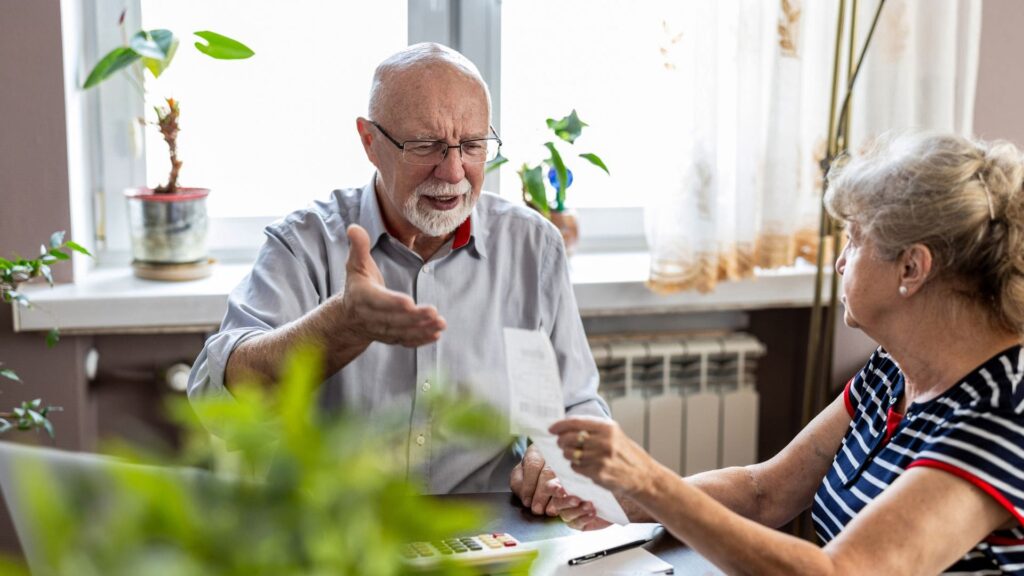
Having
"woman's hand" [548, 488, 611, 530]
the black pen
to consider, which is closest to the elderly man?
"woman's hand" [548, 488, 611, 530]

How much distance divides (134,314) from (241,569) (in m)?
2.04

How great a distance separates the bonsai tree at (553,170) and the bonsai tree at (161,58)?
0.66 metres

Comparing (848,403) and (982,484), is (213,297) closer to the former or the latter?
(848,403)

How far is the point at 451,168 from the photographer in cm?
198

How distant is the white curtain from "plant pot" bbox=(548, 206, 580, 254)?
0.59 feet

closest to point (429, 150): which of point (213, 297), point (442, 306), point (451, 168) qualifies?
point (451, 168)

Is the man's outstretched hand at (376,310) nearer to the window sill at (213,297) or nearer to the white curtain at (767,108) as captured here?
the window sill at (213,297)

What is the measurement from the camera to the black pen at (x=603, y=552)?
4.83ft

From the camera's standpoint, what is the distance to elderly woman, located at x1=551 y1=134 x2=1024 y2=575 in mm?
1302

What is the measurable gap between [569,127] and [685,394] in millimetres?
760

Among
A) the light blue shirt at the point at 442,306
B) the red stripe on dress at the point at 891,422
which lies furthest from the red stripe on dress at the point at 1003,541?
the light blue shirt at the point at 442,306

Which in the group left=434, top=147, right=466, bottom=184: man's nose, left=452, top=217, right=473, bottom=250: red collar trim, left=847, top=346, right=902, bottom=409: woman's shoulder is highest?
left=434, top=147, right=466, bottom=184: man's nose

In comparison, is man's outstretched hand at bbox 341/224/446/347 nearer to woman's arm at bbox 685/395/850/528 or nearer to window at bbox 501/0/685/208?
woman's arm at bbox 685/395/850/528

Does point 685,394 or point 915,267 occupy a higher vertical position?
point 915,267
